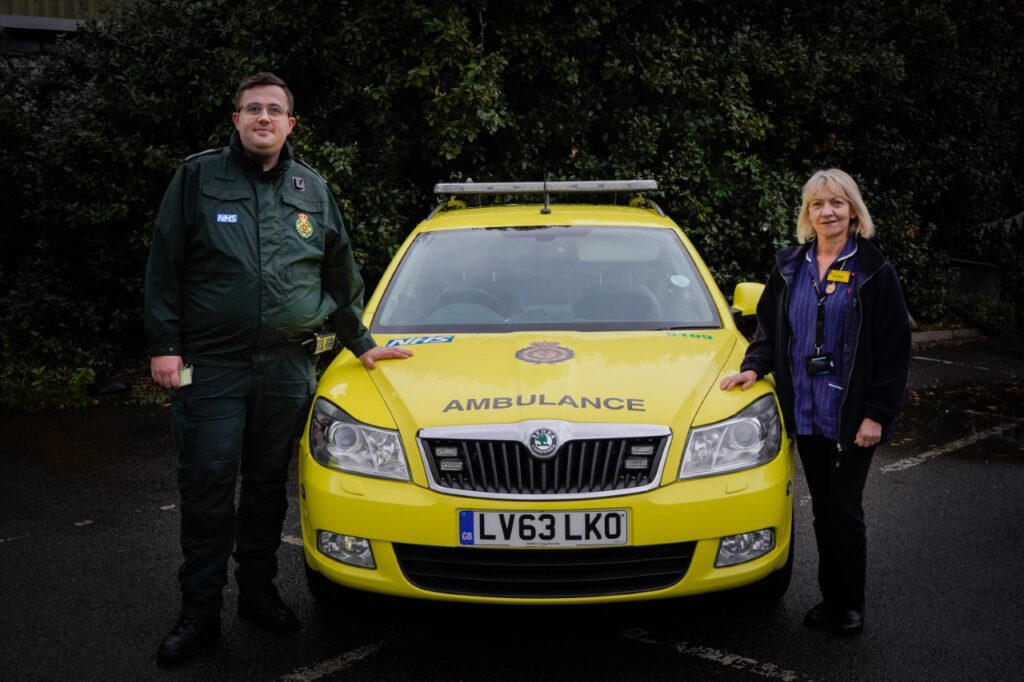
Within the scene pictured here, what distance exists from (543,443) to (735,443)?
0.71m

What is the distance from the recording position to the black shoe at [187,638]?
352 cm

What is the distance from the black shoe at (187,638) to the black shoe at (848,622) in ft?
7.50

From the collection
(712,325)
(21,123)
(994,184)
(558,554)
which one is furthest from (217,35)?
(994,184)

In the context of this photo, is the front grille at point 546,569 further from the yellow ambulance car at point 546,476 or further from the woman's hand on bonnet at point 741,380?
the woman's hand on bonnet at point 741,380

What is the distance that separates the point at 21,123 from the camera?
10.3 m

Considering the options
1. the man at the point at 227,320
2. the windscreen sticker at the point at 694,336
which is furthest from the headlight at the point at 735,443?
the man at the point at 227,320

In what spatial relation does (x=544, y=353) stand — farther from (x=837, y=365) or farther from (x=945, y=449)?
(x=945, y=449)

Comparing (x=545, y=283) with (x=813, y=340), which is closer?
(x=813, y=340)

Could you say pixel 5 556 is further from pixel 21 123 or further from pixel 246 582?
pixel 21 123

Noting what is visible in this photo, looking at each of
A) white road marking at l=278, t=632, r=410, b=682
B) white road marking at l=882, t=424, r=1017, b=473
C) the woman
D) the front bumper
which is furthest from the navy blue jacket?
white road marking at l=882, t=424, r=1017, b=473

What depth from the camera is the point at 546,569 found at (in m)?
3.32

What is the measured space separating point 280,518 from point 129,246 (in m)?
6.87

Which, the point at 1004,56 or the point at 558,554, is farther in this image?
the point at 1004,56

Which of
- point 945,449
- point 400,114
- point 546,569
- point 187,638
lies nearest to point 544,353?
point 546,569
